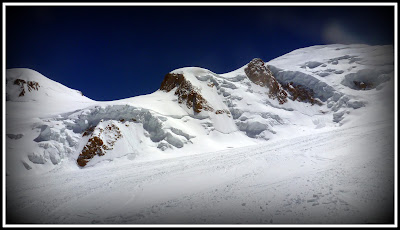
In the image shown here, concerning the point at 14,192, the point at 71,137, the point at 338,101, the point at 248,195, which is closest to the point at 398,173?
the point at 248,195

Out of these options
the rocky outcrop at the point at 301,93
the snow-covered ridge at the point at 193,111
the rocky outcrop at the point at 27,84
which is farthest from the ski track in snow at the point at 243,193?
the rocky outcrop at the point at 27,84

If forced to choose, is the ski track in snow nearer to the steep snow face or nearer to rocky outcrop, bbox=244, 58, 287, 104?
rocky outcrop, bbox=244, 58, 287, 104

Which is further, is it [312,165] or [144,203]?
[312,165]

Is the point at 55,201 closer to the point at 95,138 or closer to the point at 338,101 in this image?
the point at 95,138

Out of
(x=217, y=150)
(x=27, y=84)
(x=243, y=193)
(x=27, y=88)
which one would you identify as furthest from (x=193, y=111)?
(x=27, y=84)

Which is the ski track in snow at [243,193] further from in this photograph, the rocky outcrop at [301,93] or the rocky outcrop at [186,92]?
the rocky outcrop at [301,93]

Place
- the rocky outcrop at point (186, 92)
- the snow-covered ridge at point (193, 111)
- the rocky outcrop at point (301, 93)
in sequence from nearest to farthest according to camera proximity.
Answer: the snow-covered ridge at point (193, 111)
the rocky outcrop at point (186, 92)
the rocky outcrop at point (301, 93)

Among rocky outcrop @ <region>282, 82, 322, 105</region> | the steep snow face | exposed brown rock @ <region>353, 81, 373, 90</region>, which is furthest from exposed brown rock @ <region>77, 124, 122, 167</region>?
exposed brown rock @ <region>353, 81, 373, 90</region>
